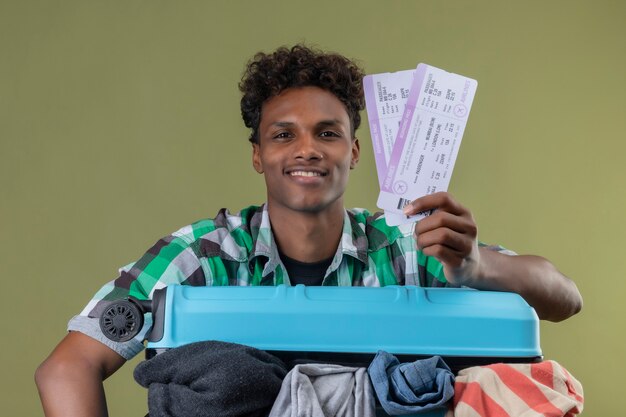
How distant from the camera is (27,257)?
2682 millimetres

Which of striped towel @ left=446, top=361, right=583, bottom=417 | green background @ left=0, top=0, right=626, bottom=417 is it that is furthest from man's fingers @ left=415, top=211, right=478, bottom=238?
green background @ left=0, top=0, right=626, bottom=417

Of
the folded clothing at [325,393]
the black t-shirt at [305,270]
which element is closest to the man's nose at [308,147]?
the black t-shirt at [305,270]

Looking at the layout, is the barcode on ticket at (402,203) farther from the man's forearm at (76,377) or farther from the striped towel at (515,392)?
the man's forearm at (76,377)

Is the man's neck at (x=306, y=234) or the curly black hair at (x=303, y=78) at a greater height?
the curly black hair at (x=303, y=78)

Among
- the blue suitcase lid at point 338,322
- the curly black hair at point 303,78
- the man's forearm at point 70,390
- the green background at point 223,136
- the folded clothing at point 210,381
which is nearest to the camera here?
the folded clothing at point 210,381

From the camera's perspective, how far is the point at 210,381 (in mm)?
989

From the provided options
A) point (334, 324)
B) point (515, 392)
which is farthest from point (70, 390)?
point (515, 392)

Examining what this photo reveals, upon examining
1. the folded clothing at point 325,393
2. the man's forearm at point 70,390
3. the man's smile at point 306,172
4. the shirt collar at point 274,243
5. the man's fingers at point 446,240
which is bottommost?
the man's forearm at point 70,390

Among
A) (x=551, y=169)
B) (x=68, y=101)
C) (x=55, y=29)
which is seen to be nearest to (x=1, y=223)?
(x=68, y=101)

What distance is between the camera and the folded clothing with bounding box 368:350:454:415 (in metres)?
1.03

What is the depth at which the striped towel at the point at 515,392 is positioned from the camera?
3.39ft

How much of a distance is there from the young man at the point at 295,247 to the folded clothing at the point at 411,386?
0.25 metres

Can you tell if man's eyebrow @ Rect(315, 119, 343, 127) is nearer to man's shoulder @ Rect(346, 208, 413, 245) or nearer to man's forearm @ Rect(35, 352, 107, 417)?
man's shoulder @ Rect(346, 208, 413, 245)

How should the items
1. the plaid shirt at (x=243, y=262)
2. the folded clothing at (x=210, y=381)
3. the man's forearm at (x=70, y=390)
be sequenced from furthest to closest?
the plaid shirt at (x=243, y=262)
the man's forearm at (x=70, y=390)
the folded clothing at (x=210, y=381)
